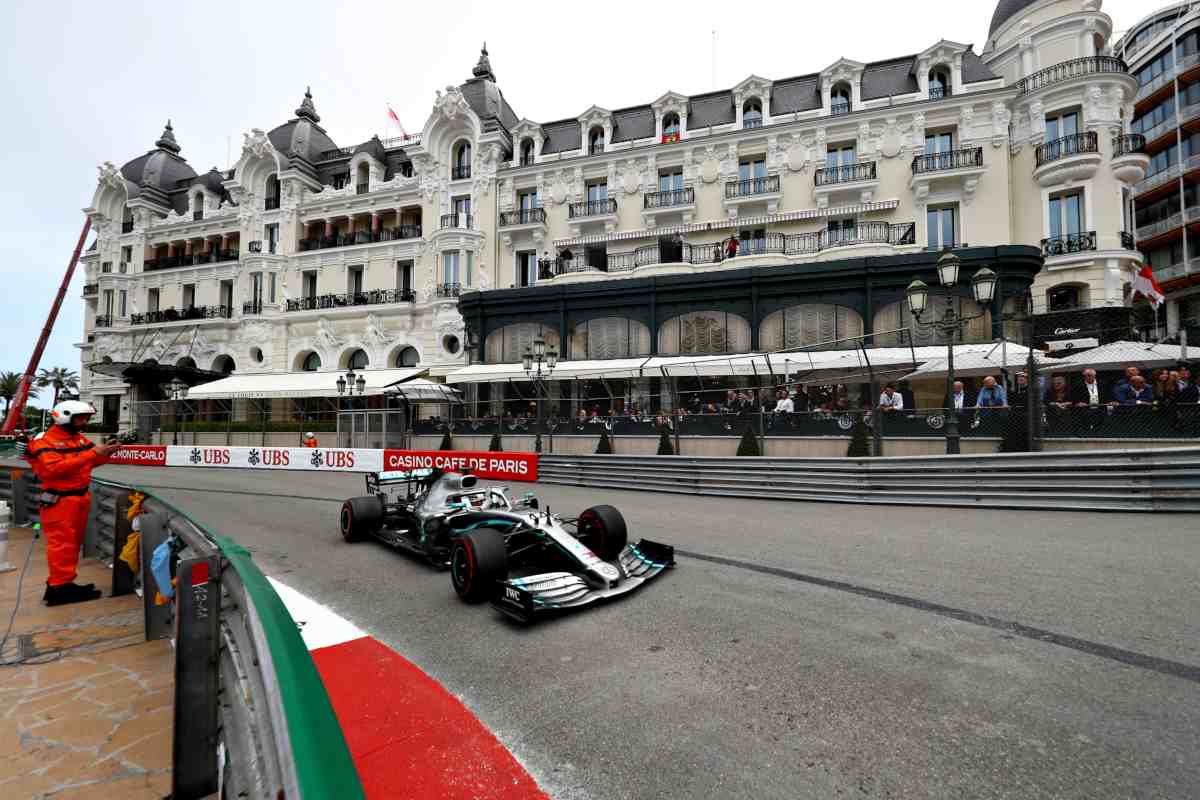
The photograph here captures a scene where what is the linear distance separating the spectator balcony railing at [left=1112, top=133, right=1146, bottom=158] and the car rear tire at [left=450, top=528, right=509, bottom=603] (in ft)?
95.7

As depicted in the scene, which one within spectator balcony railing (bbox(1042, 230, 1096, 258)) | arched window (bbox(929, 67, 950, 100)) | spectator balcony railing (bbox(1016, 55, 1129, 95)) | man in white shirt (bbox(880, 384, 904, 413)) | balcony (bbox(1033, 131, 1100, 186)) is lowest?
man in white shirt (bbox(880, 384, 904, 413))

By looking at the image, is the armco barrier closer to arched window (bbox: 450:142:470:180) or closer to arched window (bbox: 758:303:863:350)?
arched window (bbox: 758:303:863:350)

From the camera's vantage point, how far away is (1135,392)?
9570mm

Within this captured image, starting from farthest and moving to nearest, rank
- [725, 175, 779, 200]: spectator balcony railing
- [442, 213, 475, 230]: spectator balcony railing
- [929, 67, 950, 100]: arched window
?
[442, 213, 475, 230]: spectator balcony railing
[725, 175, 779, 200]: spectator balcony railing
[929, 67, 950, 100]: arched window

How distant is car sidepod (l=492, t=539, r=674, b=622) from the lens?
416 cm

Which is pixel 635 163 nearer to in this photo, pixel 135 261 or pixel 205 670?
pixel 205 670

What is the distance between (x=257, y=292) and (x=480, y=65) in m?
19.9

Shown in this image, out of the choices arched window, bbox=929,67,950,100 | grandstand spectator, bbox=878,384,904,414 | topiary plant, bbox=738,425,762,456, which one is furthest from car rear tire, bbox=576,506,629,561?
arched window, bbox=929,67,950,100

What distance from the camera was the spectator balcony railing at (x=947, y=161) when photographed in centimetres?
2242

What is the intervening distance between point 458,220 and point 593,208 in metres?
7.60

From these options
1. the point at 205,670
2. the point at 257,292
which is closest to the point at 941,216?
the point at 205,670

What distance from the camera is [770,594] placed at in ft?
15.3

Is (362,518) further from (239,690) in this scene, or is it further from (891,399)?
(891,399)

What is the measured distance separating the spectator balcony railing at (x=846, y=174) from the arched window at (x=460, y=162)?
1863 cm
